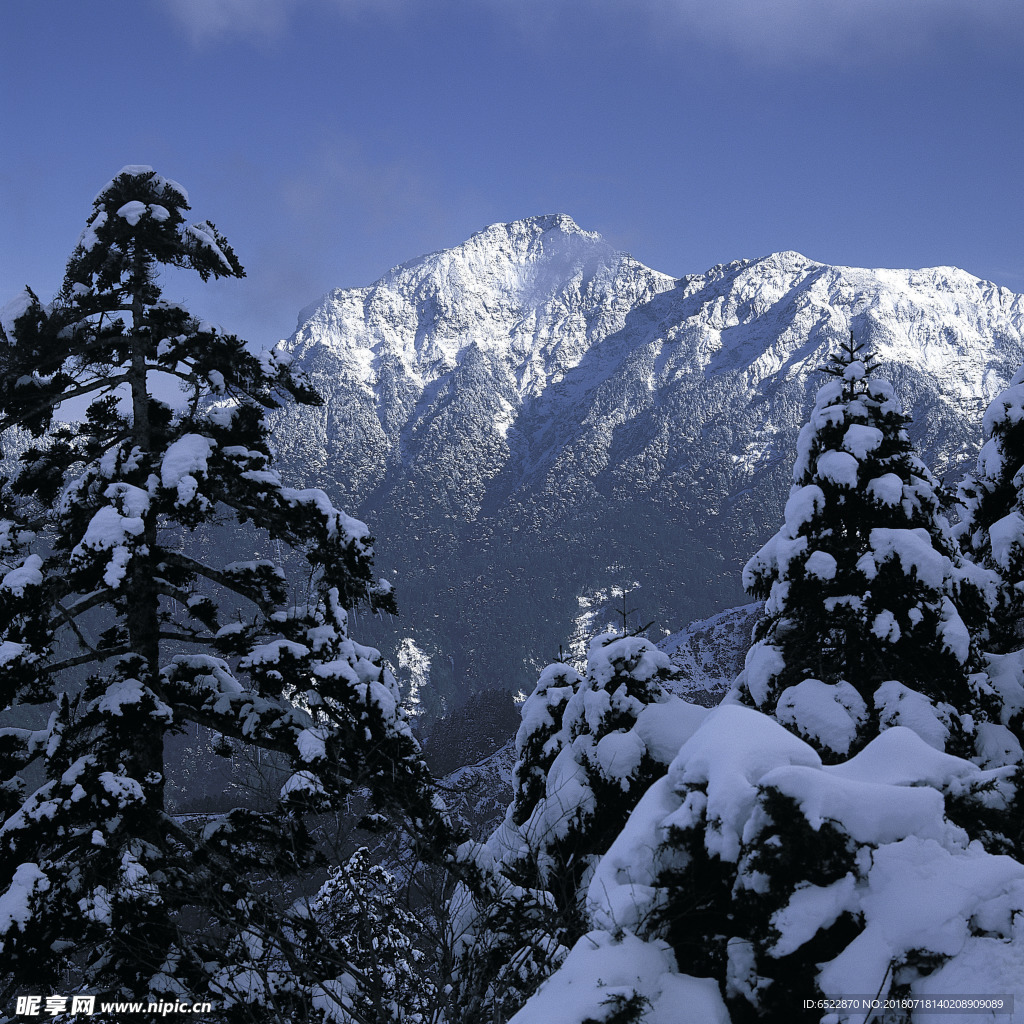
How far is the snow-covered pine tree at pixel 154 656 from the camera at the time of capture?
686cm

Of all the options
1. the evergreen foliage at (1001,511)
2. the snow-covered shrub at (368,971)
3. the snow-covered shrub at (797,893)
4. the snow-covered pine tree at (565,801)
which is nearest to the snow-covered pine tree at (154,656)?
the snow-covered shrub at (368,971)

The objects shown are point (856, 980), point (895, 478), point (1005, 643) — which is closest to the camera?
point (856, 980)

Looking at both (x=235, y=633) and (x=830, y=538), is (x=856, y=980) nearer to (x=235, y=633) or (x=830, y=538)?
(x=235, y=633)

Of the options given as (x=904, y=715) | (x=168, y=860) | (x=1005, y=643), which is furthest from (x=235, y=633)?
(x=1005, y=643)

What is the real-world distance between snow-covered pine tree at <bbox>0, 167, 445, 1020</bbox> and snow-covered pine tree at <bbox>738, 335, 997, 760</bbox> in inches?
206

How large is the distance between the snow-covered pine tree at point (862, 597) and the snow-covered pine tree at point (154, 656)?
206 inches

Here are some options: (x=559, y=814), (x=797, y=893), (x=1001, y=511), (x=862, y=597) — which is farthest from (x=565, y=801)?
(x=1001, y=511)

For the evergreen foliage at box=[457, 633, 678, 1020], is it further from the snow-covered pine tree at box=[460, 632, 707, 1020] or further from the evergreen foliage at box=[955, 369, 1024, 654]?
the evergreen foliage at box=[955, 369, 1024, 654]

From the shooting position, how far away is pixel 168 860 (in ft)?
24.0

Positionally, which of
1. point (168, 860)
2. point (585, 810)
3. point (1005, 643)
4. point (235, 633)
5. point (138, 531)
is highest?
point (1005, 643)

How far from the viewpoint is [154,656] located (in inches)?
330

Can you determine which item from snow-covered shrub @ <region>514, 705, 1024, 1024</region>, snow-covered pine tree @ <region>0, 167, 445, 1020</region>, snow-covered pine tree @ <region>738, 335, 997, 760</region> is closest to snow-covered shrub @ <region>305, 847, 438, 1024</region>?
snow-covered pine tree @ <region>0, 167, 445, 1020</region>

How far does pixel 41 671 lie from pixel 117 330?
3.95m

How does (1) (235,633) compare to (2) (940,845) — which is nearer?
(2) (940,845)
